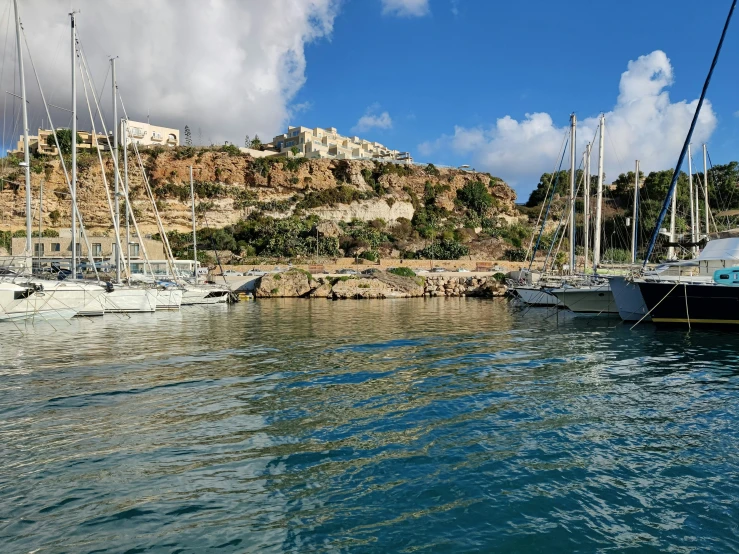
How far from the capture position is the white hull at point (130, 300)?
2850 centimetres

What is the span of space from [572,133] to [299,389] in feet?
105

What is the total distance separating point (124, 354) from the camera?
51.3 feet

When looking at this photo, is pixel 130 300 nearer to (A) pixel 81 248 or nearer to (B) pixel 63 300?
(B) pixel 63 300

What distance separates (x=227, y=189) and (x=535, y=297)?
189 feet

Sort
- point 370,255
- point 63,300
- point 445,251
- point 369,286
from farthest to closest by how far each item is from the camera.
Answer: point 445,251 → point 370,255 → point 369,286 → point 63,300

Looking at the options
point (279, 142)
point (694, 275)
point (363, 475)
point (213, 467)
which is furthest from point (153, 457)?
point (279, 142)

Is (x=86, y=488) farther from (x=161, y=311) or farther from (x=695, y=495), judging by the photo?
(x=161, y=311)

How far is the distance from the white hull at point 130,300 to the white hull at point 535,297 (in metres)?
23.6

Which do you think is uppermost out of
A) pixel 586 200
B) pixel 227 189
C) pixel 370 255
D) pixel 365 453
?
pixel 227 189

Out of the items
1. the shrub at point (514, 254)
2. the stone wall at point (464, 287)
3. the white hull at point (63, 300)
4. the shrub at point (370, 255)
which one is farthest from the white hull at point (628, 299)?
the shrub at point (514, 254)

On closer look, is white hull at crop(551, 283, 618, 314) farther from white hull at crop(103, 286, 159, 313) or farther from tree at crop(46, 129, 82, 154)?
tree at crop(46, 129, 82, 154)

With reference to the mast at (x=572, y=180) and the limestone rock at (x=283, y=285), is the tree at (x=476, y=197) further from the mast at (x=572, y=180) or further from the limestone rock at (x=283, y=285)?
the mast at (x=572, y=180)

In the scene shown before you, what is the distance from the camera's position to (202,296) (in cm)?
3712

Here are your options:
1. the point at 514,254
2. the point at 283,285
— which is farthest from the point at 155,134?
the point at 514,254
